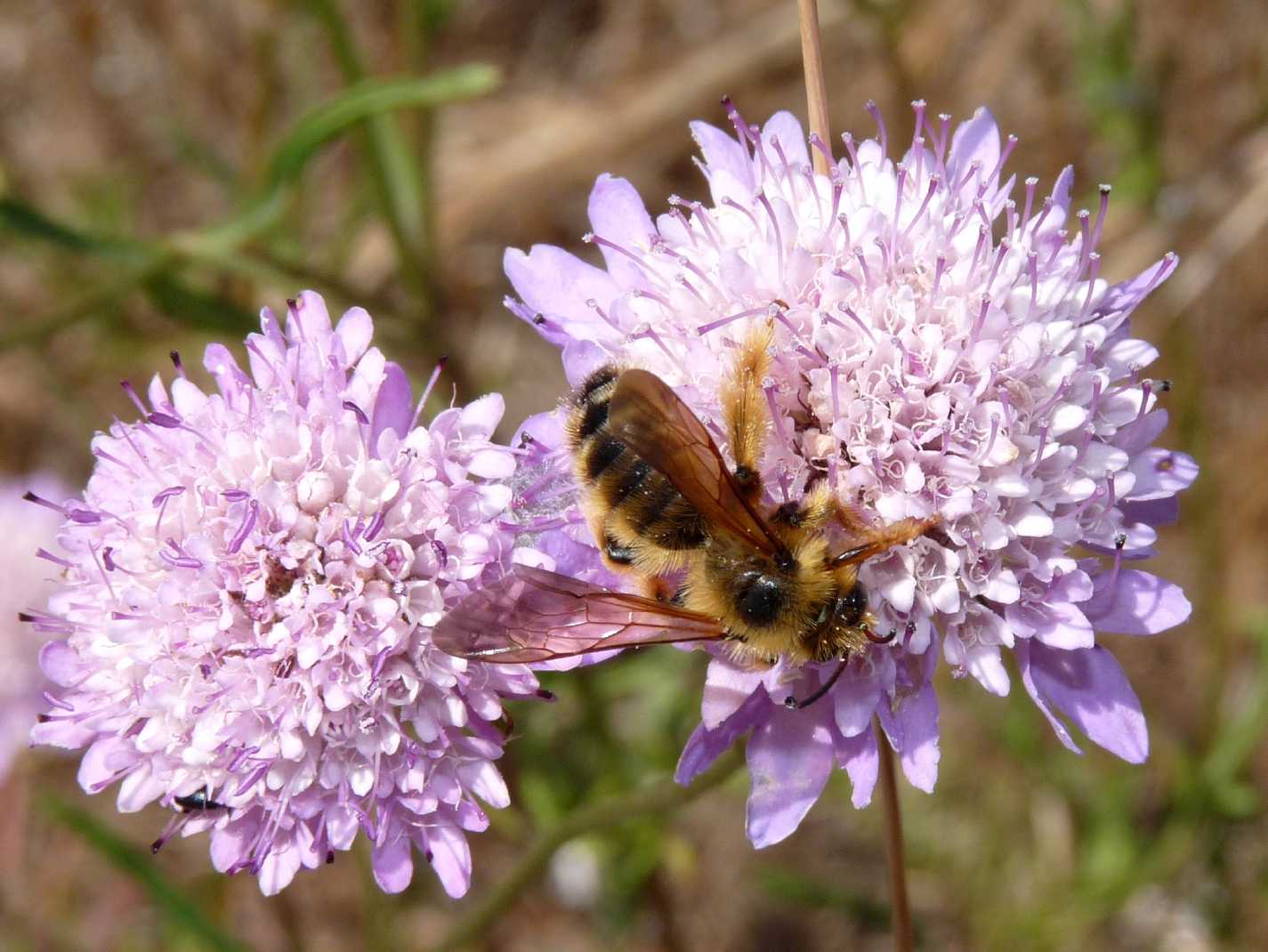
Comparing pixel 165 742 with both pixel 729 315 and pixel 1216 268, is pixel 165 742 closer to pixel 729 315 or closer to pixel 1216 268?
pixel 729 315

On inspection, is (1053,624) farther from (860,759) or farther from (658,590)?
(658,590)

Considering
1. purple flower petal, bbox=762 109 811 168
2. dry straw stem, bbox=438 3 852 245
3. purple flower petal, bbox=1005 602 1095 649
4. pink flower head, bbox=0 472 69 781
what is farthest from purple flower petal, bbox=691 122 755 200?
dry straw stem, bbox=438 3 852 245

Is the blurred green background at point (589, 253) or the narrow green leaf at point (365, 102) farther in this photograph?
the blurred green background at point (589, 253)

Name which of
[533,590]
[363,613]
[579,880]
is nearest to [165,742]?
[363,613]

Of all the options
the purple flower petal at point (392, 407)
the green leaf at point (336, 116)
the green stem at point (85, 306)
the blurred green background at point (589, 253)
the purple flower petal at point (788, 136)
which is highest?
the green leaf at point (336, 116)

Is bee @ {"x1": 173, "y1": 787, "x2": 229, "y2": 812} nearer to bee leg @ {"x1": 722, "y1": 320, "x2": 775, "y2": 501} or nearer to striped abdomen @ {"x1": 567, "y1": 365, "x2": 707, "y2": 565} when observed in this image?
striped abdomen @ {"x1": 567, "y1": 365, "x2": 707, "y2": 565}

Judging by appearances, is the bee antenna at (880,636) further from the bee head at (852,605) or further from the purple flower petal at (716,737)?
the purple flower petal at (716,737)

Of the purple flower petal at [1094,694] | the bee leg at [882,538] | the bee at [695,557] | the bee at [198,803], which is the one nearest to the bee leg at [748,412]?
the bee at [695,557]
